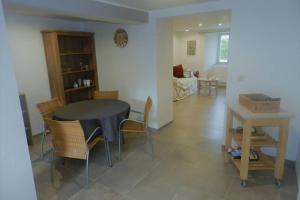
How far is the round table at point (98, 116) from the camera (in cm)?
244

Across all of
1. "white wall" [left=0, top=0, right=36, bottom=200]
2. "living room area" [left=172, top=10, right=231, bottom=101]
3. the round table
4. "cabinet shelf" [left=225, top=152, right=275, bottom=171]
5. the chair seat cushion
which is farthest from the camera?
"living room area" [left=172, top=10, right=231, bottom=101]

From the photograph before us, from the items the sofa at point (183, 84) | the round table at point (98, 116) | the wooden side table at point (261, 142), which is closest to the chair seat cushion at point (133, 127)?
the round table at point (98, 116)

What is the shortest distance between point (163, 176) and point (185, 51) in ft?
21.1

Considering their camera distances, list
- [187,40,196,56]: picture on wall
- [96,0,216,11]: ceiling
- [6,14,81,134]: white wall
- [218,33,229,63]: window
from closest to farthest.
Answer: [96,0,216,11]: ceiling → [6,14,81,134]: white wall → [218,33,229,63]: window → [187,40,196,56]: picture on wall

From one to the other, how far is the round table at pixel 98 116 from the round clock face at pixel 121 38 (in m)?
1.40

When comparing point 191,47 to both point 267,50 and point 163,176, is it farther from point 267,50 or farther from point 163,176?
point 163,176

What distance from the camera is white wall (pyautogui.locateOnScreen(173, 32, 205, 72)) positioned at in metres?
7.61

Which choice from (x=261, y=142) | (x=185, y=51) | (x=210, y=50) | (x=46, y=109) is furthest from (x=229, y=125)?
(x=185, y=51)

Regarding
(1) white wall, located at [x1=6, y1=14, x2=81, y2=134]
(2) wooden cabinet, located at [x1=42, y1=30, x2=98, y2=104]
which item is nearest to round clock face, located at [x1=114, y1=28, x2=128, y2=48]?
(2) wooden cabinet, located at [x1=42, y1=30, x2=98, y2=104]

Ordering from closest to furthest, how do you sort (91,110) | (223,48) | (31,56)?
(91,110)
(31,56)
(223,48)

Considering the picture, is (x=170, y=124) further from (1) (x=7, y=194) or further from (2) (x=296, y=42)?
(1) (x=7, y=194)

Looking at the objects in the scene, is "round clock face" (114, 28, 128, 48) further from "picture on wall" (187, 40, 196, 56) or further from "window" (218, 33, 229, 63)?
"window" (218, 33, 229, 63)

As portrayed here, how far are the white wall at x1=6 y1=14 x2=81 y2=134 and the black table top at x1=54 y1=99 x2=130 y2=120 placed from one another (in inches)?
44.2

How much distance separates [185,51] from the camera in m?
7.99
